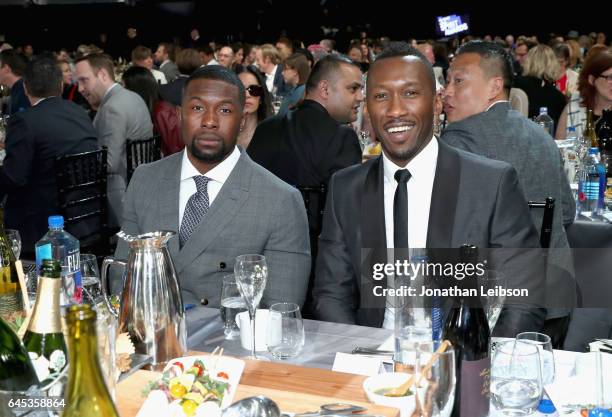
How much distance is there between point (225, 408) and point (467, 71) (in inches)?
111

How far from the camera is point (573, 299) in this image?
2.78 meters

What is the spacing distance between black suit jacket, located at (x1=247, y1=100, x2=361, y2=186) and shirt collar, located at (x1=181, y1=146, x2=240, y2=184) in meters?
1.48

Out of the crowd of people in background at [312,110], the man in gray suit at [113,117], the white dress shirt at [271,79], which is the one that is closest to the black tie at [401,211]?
the crowd of people in background at [312,110]

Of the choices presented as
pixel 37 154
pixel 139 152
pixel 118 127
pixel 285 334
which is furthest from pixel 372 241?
pixel 118 127

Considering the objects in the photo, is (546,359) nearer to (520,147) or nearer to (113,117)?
(520,147)

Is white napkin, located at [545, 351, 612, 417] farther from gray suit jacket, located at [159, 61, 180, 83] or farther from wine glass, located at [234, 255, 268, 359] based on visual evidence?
gray suit jacket, located at [159, 61, 180, 83]

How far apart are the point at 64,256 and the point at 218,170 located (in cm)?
60

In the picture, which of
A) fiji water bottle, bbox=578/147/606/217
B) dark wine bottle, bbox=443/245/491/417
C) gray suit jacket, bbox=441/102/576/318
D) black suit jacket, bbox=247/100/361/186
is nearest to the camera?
Result: dark wine bottle, bbox=443/245/491/417

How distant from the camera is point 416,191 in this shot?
221 cm

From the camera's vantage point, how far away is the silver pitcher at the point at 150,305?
1.47m

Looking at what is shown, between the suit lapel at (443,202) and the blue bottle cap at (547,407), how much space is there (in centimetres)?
77


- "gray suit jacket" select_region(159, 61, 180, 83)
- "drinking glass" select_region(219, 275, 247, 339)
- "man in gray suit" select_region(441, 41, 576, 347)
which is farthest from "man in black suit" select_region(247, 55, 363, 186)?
"gray suit jacket" select_region(159, 61, 180, 83)

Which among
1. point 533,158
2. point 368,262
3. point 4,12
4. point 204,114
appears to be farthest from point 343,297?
point 4,12

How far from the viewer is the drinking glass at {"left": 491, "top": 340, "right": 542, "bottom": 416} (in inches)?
53.9
